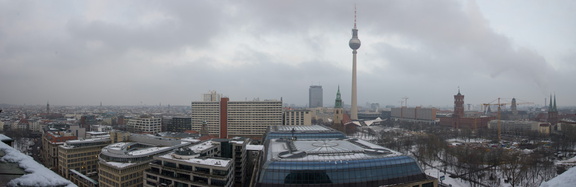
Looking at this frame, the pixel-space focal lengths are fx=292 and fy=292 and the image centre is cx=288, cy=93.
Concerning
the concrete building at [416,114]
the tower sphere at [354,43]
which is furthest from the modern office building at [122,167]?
the concrete building at [416,114]

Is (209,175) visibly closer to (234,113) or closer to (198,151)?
(198,151)

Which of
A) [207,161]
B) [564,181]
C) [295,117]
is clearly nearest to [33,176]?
[564,181]

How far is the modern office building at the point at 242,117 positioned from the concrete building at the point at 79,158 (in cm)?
2196

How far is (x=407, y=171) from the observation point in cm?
1655

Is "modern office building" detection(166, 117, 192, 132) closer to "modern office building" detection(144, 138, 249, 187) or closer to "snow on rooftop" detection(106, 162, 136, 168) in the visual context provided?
"snow on rooftop" detection(106, 162, 136, 168)

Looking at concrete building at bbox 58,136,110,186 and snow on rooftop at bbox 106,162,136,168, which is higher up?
snow on rooftop at bbox 106,162,136,168

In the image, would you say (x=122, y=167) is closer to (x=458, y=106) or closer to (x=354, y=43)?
(x=354, y=43)

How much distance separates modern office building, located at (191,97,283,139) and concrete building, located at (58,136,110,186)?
2196 centimetres

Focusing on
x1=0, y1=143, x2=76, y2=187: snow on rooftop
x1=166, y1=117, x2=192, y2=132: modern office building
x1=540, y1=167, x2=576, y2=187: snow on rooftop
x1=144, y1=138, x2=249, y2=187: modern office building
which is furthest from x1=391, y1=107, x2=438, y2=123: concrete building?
x1=0, y1=143, x2=76, y2=187: snow on rooftop

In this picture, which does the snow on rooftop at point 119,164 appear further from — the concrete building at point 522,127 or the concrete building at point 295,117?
the concrete building at point 522,127

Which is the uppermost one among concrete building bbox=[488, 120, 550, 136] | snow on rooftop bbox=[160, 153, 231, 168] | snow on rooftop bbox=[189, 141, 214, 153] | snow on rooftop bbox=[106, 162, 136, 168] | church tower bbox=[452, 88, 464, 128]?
church tower bbox=[452, 88, 464, 128]

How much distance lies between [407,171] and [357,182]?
3443mm

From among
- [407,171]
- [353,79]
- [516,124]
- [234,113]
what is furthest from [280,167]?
[516,124]

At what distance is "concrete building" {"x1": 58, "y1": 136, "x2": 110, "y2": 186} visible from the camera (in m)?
29.5
